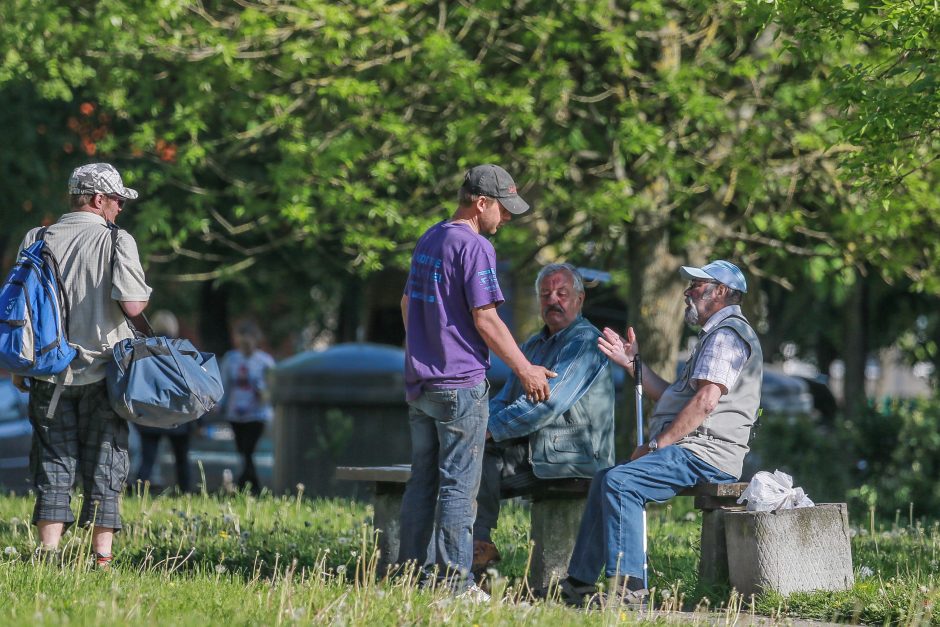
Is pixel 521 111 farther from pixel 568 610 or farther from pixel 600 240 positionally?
pixel 568 610

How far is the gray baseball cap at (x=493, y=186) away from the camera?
19.9ft

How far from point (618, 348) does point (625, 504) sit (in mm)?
883

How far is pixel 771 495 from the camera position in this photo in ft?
20.2

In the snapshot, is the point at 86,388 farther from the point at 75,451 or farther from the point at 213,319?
the point at 213,319

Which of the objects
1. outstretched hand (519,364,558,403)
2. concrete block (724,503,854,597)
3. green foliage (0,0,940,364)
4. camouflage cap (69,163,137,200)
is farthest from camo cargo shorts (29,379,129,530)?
green foliage (0,0,940,364)

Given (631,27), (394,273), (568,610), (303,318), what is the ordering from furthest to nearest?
(303,318) < (394,273) < (631,27) < (568,610)

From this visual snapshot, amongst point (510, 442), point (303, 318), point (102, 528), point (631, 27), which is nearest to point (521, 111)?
point (631, 27)

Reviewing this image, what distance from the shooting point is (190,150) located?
1083cm

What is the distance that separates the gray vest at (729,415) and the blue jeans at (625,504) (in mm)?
74

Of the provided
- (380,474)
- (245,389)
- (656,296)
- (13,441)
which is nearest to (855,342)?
(656,296)

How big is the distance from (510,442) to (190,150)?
16.5ft

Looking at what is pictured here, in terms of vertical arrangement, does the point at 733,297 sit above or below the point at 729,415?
above

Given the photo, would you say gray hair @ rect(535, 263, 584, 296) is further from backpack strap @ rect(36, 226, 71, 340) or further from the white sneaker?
backpack strap @ rect(36, 226, 71, 340)

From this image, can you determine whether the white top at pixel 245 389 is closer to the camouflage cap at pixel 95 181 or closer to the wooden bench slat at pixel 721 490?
the camouflage cap at pixel 95 181
